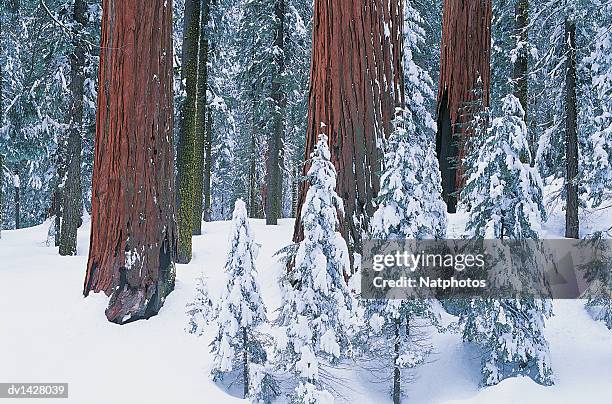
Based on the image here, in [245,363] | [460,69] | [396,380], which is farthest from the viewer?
[460,69]

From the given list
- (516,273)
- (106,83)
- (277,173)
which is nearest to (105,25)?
(106,83)

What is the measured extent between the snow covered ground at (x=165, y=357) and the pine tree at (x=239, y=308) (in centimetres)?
36

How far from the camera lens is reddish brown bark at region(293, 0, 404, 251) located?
647cm

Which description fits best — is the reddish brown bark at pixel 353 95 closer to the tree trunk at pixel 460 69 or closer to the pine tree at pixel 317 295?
the pine tree at pixel 317 295

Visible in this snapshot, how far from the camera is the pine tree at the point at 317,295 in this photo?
4.58 meters

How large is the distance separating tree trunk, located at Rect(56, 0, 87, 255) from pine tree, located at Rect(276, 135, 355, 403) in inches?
347

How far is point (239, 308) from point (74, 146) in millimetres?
8946

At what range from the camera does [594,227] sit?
10211mm

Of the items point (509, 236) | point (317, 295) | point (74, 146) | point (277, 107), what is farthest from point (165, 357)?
point (277, 107)

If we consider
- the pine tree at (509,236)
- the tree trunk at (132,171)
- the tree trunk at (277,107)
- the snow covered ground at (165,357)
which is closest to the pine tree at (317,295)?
the snow covered ground at (165,357)

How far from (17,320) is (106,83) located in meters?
3.00

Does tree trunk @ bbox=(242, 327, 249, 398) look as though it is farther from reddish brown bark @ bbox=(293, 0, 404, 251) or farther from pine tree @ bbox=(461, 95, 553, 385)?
pine tree @ bbox=(461, 95, 553, 385)

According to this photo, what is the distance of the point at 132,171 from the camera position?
6.28 m

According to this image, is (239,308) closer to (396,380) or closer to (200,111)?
(396,380)
